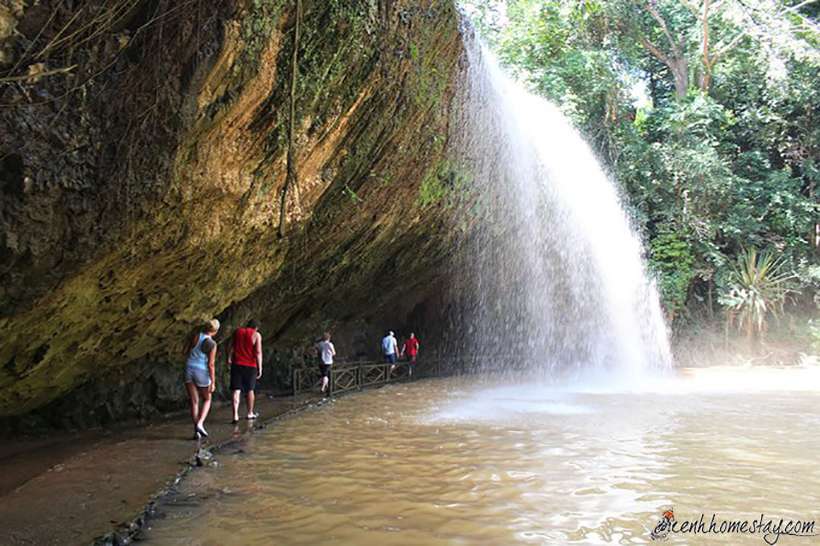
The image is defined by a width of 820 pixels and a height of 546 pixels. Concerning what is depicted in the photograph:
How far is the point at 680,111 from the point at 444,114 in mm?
13980

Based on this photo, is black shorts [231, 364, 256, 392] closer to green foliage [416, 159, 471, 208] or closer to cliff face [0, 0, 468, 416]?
cliff face [0, 0, 468, 416]

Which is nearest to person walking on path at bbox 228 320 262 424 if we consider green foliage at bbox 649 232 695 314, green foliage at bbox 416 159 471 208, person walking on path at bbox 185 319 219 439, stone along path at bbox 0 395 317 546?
stone along path at bbox 0 395 317 546

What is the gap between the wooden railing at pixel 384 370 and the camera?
41.6 ft

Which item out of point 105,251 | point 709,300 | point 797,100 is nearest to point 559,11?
point 797,100

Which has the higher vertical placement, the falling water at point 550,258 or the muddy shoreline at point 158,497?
the falling water at point 550,258

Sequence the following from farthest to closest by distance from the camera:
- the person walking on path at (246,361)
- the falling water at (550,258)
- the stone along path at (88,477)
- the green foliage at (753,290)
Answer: the green foliage at (753,290), the falling water at (550,258), the person walking on path at (246,361), the stone along path at (88,477)

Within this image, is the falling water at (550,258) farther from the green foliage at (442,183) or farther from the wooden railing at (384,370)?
the wooden railing at (384,370)

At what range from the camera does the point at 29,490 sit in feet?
16.4

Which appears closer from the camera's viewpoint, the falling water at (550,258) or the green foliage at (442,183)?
the green foliage at (442,183)

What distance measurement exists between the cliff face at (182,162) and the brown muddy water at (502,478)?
2346 millimetres

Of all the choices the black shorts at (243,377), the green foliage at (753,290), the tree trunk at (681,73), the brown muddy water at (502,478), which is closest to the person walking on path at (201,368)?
the brown muddy water at (502,478)

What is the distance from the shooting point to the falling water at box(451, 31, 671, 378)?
14523mm

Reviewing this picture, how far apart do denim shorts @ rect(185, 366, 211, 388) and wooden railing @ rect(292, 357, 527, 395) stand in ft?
15.2

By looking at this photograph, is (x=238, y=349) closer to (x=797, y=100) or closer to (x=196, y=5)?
(x=196, y=5)
